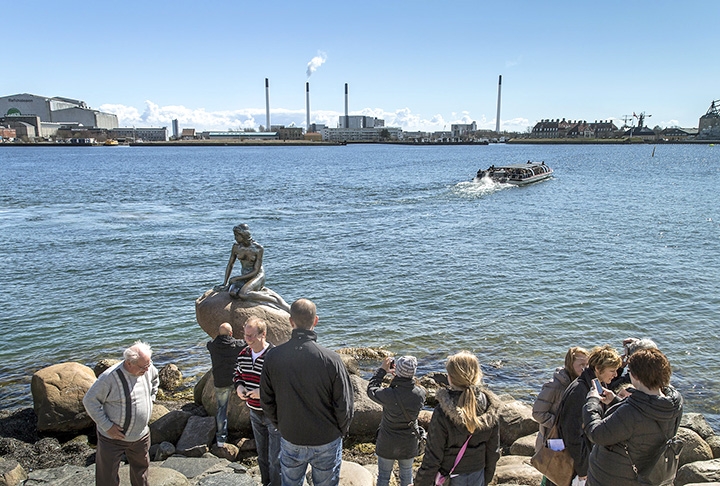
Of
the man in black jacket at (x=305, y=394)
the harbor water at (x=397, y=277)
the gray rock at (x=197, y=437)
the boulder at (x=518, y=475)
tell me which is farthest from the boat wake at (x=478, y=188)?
the man in black jacket at (x=305, y=394)

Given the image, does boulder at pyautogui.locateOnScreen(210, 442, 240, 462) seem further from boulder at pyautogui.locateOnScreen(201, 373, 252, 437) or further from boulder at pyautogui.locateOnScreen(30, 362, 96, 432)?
boulder at pyautogui.locateOnScreen(30, 362, 96, 432)

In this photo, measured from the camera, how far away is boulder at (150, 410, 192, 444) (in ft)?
30.8

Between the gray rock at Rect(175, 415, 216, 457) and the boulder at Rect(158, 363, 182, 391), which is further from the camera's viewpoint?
the boulder at Rect(158, 363, 182, 391)

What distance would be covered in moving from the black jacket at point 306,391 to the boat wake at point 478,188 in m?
49.1

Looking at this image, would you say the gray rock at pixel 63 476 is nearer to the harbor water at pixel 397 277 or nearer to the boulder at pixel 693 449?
the harbor water at pixel 397 277

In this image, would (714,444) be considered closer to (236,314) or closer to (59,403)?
(236,314)

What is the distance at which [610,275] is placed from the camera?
23000mm

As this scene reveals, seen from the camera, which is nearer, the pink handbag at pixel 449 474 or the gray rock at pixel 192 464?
the pink handbag at pixel 449 474

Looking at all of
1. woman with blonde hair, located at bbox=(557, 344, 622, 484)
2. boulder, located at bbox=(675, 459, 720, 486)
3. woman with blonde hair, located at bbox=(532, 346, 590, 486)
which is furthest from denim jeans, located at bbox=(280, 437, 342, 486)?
boulder, located at bbox=(675, 459, 720, 486)

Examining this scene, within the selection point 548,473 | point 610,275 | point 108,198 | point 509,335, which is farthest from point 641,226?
point 108,198

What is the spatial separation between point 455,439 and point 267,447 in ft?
10.2

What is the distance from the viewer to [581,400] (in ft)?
17.7

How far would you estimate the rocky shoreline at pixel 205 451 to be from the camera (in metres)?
7.55

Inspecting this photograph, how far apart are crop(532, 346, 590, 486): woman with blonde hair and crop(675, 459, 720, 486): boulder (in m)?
3.27
